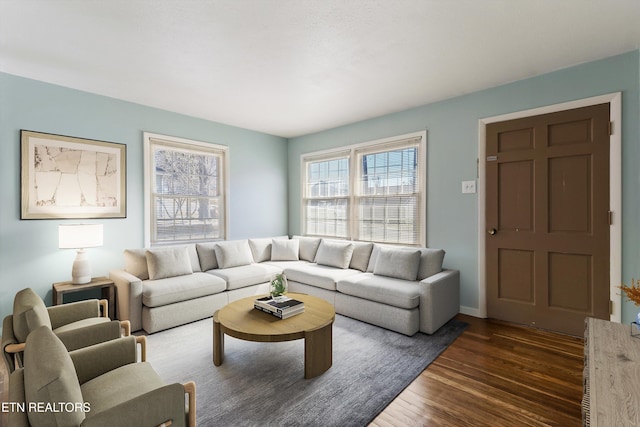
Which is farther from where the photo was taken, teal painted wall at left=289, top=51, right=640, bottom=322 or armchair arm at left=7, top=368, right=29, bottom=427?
teal painted wall at left=289, top=51, right=640, bottom=322

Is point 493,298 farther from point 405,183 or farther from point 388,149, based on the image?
point 388,149

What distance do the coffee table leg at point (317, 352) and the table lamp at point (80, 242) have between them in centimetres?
252

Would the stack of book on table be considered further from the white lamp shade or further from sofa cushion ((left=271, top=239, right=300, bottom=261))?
sofa cushion ((left=271, top=239, right=300, bottom=261))

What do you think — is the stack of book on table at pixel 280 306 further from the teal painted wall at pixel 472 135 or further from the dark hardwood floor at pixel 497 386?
the teal painted wall at pixel 472 135

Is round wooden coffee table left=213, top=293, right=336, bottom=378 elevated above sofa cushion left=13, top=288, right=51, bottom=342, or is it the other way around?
sofa cushion left=13, top=288, right=51, bottom=342

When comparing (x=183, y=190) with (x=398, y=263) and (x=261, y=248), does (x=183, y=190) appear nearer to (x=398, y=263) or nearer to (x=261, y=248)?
(x=261, y=248)

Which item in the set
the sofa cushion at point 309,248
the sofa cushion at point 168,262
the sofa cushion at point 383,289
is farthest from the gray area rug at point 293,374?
the sofa cushion at point 309,248

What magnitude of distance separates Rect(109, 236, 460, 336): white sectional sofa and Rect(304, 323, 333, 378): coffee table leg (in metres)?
1.01

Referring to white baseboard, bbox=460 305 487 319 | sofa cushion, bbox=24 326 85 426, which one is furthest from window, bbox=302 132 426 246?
sofa cushion, bbox=24 326 85 426

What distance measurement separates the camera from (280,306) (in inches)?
101

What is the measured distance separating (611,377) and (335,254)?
3225 mm

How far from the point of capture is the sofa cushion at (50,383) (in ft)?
3.40

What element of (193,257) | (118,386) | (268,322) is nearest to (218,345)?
(268,322)

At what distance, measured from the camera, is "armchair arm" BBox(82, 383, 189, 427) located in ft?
3.71
